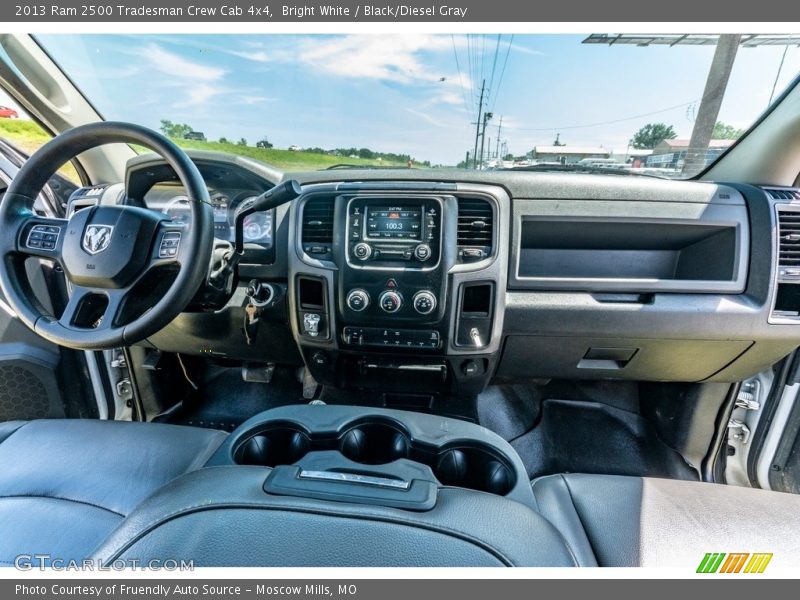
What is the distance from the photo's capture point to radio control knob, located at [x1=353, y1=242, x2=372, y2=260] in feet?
5.55

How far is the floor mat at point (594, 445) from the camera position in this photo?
7.04ft

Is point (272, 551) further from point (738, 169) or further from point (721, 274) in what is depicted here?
point (738, 169)

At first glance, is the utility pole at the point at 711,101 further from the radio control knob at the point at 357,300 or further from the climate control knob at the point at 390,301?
the radio control knob at the point at 357,300

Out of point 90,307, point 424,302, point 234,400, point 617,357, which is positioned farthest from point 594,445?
point 90,307

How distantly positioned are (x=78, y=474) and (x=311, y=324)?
3.10 ft

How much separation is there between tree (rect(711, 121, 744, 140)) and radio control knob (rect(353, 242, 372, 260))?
1.63 meters

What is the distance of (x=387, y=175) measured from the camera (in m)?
1.75

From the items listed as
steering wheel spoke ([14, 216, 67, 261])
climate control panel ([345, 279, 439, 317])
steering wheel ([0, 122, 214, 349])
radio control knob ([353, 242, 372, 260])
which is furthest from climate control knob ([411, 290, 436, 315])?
steering wheel spoke ([14, 216, 67, 261])

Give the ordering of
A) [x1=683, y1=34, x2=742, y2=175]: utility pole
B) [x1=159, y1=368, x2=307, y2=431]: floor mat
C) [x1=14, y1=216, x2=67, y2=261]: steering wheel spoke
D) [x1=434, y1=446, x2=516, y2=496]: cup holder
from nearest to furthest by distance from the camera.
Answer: [x1=434, y1=446, x2=516, y2=496]: cup holder
[x1=14, y1=216, x2=67, y2=261]: steering wheel spoke
[x1=683, y1=34, x2=742, y2=175]: utility pole
[x1=159, y1=368, x2=307, y2=431]: floor mat

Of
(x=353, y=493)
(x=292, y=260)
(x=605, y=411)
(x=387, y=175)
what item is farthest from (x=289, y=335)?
(x=605, y=411)

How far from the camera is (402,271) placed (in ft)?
5.52

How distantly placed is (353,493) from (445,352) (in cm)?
98

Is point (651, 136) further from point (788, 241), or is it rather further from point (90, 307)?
point (90, 307)

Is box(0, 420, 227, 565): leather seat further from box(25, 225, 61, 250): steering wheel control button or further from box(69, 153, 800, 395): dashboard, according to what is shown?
box(25, 225, 61, 250): steering wheel control button
